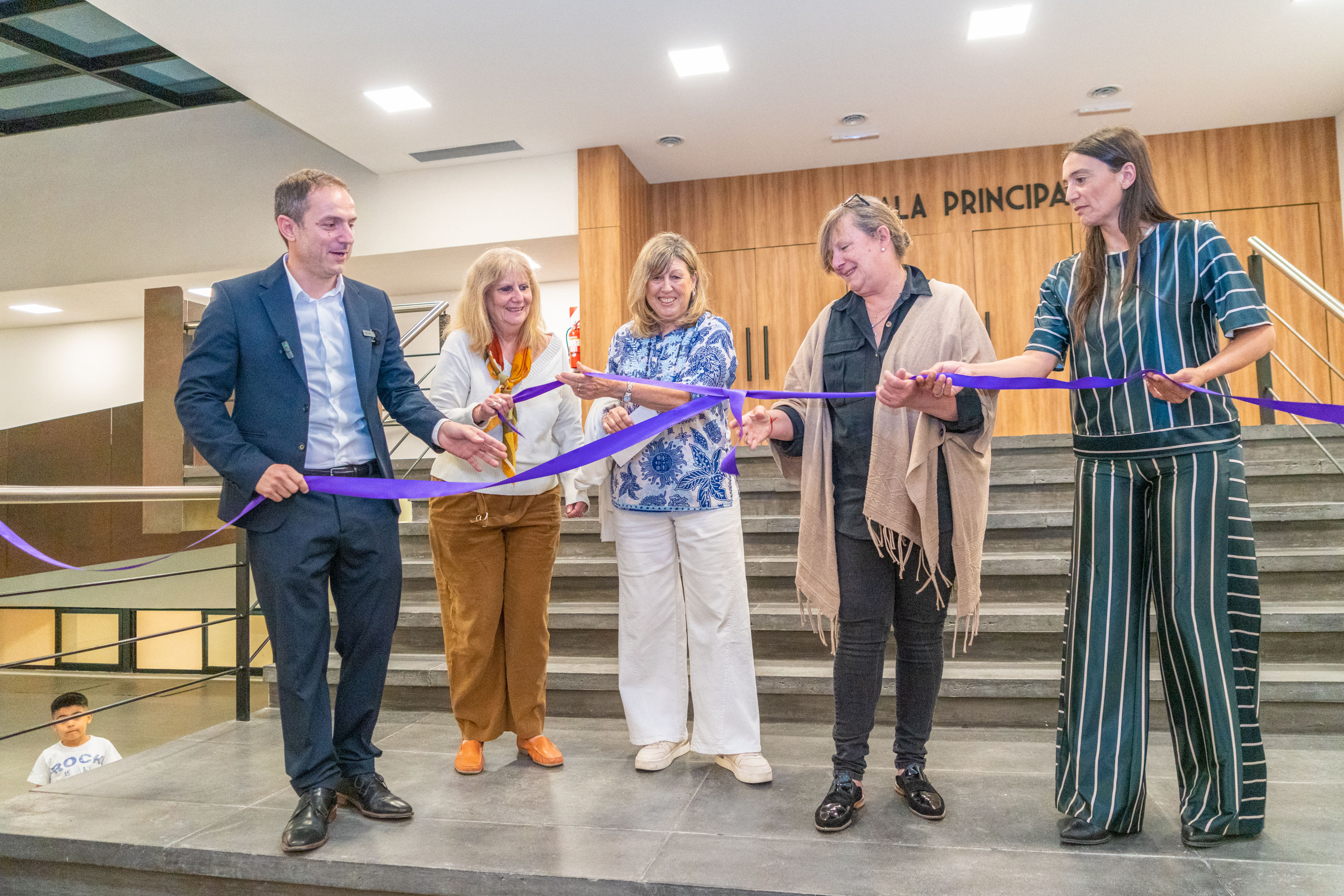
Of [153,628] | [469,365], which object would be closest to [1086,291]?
[469,365]

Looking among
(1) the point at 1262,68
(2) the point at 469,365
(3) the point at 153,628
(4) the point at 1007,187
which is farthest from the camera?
(3) the point at 153,628

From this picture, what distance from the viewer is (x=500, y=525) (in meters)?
2.64

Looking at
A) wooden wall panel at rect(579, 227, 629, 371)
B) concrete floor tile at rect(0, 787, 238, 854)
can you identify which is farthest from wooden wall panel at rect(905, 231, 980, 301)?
concrete floor tile at rect(0, 787, 238, 854)

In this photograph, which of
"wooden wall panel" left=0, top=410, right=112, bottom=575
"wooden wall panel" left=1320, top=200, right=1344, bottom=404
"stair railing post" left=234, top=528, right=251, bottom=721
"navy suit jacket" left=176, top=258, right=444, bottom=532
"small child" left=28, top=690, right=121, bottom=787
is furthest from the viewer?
"wooden wall panel" left=0, top=410, right=112, bottom=575

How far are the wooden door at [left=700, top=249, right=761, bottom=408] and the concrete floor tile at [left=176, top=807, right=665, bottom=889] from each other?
5563 mm

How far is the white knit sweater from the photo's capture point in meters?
2.64

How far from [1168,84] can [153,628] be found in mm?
11821

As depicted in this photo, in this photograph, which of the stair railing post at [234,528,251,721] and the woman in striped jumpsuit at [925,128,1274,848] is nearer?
the woman in striped jumpsuit at [925,128,1274,848]

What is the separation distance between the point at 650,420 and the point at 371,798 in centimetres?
118

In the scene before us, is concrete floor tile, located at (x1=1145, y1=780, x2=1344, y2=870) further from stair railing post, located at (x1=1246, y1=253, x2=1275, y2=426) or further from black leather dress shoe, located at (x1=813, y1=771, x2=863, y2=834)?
stair railing post, located at (x1=1246, y1=253, x2=1275, y2=426)

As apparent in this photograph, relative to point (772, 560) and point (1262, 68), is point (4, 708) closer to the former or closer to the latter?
point (772, 560)

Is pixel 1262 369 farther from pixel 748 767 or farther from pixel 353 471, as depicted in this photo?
pixel 353 471

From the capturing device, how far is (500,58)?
5230 millimetres

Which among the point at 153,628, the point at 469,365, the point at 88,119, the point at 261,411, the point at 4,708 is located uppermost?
the point at 88,119
